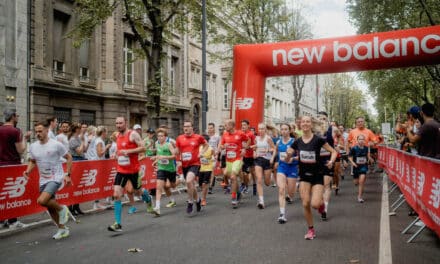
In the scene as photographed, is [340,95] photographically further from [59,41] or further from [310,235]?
[310,235]

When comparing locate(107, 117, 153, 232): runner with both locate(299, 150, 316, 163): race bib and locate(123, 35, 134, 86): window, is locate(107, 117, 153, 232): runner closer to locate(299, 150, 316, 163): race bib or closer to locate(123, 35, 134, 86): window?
locate(299, 150, 316, 163): race bib

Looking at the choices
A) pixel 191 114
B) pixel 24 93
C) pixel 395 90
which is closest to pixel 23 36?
pixel 24 93

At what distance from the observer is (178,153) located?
10398 millimetres

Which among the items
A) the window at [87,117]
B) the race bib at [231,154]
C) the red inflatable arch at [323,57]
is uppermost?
the red inflatable arch at [323,57]

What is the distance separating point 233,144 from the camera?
1149 cm

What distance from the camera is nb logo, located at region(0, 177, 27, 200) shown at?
8.26m

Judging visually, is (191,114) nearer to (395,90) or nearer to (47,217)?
(395,90)

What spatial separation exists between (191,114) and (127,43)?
9.81m

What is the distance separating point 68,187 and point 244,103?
21.6 feet

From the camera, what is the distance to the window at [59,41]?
21.7 metres

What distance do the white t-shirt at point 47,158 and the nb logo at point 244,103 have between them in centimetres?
790

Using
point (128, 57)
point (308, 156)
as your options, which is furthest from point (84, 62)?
point (308, 156)

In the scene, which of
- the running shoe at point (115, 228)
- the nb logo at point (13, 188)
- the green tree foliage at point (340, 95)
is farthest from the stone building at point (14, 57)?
the green tree foliage at point (340, 95)

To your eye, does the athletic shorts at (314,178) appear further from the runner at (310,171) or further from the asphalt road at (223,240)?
the asphalt road at (223,240)
